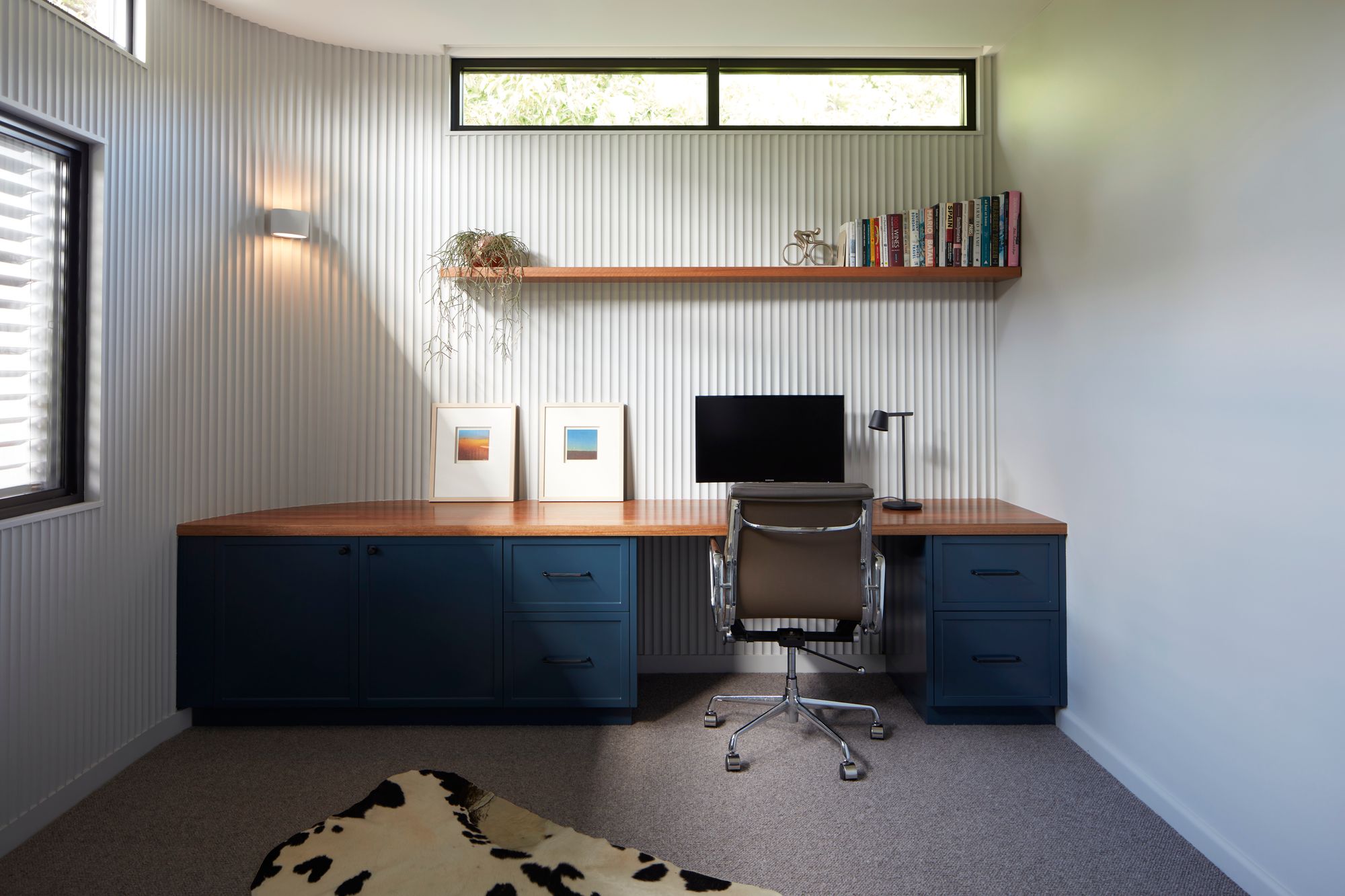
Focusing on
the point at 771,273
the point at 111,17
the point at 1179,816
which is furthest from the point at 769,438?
the point at 111,17

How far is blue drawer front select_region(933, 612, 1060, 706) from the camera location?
295cm

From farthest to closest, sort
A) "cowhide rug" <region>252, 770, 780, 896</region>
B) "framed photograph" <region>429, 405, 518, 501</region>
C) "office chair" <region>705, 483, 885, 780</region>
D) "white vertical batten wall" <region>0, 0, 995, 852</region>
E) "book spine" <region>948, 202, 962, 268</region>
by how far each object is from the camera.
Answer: "framed photograph" <region>429, 405, 518, 501</region> < "white vertical batten wall" <region>0, 0, 995, 852</region> < "book spine" <region>948, 202, 962, 268</region> < "office chair" <region>705, 483, 885, 780</region> < "cowhide rug" <region>252, 770, 780, 896</region>

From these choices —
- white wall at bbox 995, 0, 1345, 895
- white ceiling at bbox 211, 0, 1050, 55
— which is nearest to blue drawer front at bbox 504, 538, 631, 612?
white wall at bbox 995, 0, 1345, 895

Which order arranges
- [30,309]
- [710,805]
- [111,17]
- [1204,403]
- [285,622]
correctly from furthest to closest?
[285,622] < [111,17] < [710,805] < [30,309] < [1204,403]

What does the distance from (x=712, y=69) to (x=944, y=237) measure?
50.9 inches

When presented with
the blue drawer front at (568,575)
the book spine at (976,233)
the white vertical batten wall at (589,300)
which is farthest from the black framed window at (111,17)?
the book spine at (976,233)

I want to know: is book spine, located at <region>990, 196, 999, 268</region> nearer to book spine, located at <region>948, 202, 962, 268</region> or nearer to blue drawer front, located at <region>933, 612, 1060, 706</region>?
book spine, located at <region>948, 202, 962, 268</region>

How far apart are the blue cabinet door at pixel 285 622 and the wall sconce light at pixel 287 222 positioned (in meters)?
1.28

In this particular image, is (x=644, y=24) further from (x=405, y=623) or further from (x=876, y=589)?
(x=405, y=623)

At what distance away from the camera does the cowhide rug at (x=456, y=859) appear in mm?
1935

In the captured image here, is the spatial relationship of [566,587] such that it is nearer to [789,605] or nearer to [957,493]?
[789,605]

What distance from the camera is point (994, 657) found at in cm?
296

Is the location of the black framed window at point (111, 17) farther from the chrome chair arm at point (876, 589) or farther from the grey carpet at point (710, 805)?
the chrome chair arm at point (876, 589)

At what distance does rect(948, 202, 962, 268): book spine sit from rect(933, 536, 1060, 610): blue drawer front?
1.20 meters
